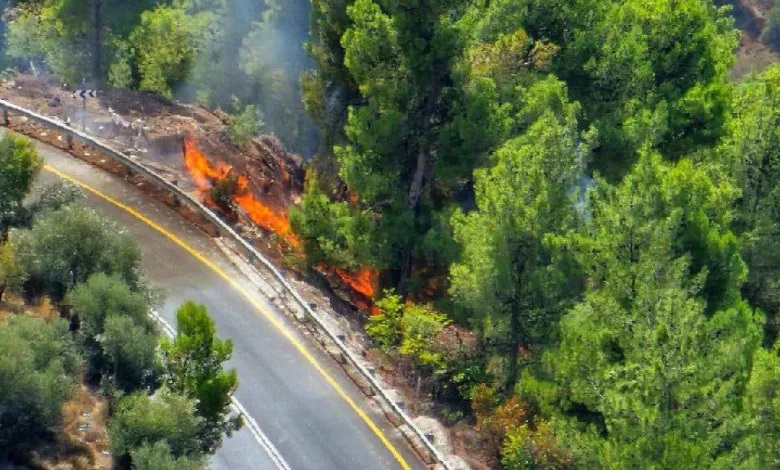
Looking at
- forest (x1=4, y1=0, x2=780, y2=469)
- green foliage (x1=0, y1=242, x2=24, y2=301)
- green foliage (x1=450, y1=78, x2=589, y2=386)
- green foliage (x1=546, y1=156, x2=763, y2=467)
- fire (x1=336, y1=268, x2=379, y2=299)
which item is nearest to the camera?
green foliage (x1=546, y1=156, x2=763, y2=467)

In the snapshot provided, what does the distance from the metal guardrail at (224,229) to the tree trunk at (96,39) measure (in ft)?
41.6

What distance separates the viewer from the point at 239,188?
35125mm

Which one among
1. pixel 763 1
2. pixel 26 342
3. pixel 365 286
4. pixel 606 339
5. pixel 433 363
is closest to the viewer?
pixel 26 342

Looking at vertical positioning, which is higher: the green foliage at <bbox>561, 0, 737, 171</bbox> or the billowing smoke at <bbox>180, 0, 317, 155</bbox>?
the billowing smoke at <bbox>180, 0, 317, 155</bbox>

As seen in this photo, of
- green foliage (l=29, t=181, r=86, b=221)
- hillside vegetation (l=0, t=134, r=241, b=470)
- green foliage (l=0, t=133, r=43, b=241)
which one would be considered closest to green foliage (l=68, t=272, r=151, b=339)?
hillside vegetation (l=0, t=134, r=241, b=470)

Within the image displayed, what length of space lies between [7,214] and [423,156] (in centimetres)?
1276

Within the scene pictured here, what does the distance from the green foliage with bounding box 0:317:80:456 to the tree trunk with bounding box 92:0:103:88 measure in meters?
30.1

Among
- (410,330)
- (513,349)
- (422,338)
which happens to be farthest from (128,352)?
(513,349)

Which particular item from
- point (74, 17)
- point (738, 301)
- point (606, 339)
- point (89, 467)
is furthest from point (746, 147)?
point (74, 17)

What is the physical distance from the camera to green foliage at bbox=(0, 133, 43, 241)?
25650mm

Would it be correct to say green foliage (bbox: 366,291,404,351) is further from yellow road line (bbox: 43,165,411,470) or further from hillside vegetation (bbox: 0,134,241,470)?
hillside vegetation (bbox: 0,134,241,470)

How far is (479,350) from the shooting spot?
27.9 meters

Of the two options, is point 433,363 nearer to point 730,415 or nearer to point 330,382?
point 330,382

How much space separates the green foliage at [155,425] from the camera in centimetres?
1927
